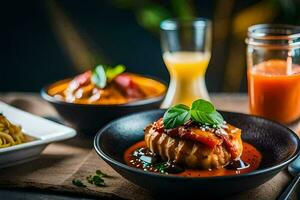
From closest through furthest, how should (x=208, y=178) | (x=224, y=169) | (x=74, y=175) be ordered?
(x=208, y=178) → (x=224, y=169) → (x=74, y=175)

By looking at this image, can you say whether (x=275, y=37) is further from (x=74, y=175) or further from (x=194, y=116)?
(x=74, y=175)

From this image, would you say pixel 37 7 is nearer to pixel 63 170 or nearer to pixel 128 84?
pixel 128 84

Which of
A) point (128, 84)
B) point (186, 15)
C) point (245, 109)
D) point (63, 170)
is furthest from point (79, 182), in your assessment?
point (186, 15)

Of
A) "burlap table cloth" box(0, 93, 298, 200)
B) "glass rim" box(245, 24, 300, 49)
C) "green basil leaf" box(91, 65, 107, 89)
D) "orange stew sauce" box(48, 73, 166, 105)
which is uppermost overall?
"glass rim" box(245, 24, 300, 49)

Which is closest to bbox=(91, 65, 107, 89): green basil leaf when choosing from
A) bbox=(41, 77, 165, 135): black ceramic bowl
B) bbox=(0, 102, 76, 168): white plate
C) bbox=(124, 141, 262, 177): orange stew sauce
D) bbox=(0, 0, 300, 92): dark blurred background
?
bbox=(41, 77, 165, 135): black ceramic bowl

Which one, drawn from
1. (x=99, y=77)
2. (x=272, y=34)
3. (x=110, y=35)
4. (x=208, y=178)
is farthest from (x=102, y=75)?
(x=110, y=35)

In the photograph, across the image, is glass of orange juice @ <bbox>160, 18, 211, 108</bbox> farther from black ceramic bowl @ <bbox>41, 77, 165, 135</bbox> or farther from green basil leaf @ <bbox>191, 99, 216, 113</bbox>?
green basil leaf @ <bbox>191, 99, 216, 113</bbox>

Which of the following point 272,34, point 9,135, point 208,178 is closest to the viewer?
point 208,178
